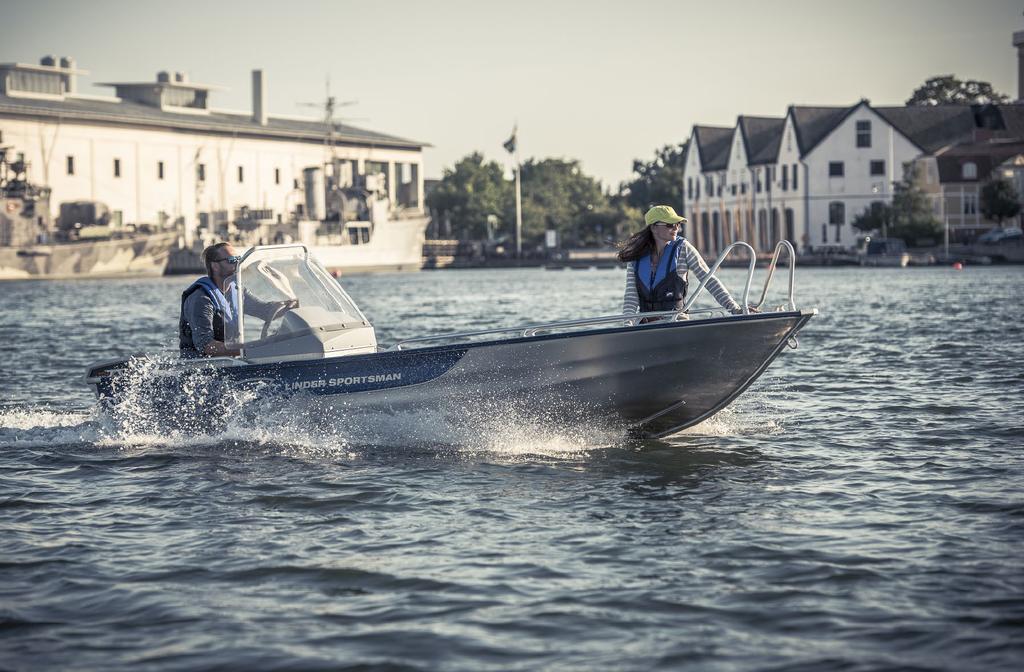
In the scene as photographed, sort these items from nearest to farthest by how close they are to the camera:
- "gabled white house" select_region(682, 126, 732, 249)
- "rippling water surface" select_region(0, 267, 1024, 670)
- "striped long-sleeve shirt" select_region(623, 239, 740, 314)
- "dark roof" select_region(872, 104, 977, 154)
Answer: "rippling water surface" select_region(0, 267, 1024, 670)
"striped long-sleeve shirt" select_region(623, 239, 740, 314)
"dark roof" select_region(872, 104, 977, 154)
"gabled white house" select_region(682, 126, 732, 249)

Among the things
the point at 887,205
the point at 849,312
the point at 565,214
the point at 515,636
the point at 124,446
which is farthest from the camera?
the point at 565,214

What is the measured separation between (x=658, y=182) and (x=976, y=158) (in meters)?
51.5

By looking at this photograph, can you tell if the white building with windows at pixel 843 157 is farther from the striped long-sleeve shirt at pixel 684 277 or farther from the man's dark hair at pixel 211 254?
the man's dark hair at pixel 211 254

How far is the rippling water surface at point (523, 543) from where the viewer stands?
704cm

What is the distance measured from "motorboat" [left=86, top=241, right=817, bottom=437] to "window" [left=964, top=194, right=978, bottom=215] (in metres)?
86.5

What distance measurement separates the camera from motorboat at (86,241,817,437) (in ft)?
39.2

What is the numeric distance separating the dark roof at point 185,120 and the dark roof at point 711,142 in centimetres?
2830

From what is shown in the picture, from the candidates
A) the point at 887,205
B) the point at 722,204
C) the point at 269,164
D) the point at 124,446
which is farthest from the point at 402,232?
the point at 124,446

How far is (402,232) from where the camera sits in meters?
121

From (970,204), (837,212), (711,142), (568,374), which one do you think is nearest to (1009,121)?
(970,204)

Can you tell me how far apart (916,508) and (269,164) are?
108775mm

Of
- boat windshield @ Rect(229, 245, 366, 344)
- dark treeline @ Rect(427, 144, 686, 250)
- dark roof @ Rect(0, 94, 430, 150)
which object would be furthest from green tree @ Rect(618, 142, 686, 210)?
boat windshield @ Rect(229, 245, 366, 344)

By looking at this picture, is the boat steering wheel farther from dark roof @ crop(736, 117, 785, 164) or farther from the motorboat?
dark roof @ crop(736, 117, 785, 164)

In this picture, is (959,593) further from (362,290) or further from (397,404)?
(362,290)
